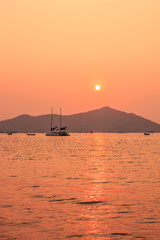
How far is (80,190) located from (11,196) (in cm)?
555

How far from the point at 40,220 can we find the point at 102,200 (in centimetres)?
624

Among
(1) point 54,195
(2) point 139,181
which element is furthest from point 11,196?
(2) point 139,181

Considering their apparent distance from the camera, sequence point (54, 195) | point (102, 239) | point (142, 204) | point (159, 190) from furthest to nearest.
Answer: point (159, 190) < point (54, 195) < point (142, 204) < point (102, 239)

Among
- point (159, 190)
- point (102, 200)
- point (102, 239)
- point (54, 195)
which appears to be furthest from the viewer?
point (159, 190)

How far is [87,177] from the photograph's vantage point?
116 feet

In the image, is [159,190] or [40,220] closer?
[40,220]

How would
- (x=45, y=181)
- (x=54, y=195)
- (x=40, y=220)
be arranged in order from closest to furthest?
(x=40, y=220) < (x=54, y=195) < (x=45, y=181)

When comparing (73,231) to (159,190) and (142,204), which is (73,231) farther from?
(159,190)

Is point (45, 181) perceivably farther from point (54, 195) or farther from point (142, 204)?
point (142, 204)

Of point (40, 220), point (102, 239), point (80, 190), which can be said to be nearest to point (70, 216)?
point (40, 220)

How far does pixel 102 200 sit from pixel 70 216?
478cm

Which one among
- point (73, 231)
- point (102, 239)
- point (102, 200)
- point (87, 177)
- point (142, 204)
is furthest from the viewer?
point (87, 177)

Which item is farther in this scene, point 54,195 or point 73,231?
point 54,195

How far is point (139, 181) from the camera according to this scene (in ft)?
105
